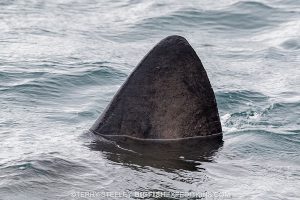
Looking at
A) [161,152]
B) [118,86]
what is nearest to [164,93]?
[161,152]

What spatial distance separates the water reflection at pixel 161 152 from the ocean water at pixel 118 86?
25mm

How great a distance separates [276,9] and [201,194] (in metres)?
13.7

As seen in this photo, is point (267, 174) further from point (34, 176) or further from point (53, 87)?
point (53, 87)

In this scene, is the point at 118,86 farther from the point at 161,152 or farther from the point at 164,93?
the point at 161,152

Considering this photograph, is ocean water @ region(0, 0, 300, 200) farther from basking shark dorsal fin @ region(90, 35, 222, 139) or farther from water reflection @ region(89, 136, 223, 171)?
basking shark dorsal fin @ region(90, 35, 222, 139)

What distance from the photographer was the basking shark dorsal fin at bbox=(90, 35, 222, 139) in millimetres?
9117

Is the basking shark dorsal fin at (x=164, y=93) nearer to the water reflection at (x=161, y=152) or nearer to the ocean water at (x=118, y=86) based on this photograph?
the water reflection at (x=161, y=152)

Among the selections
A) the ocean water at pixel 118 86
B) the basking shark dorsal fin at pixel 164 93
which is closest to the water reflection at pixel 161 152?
the ocean water at pixel 118 86

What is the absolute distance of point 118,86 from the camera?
13.6 metres

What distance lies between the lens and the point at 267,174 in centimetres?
847

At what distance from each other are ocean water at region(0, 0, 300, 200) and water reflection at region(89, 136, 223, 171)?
2 centimetres

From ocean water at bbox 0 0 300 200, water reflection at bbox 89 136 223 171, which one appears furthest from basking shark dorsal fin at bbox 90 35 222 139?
ocean water at bbox 0 0 300 200

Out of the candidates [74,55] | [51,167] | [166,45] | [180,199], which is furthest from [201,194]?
[74,55]

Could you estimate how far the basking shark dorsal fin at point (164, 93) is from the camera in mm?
9117
